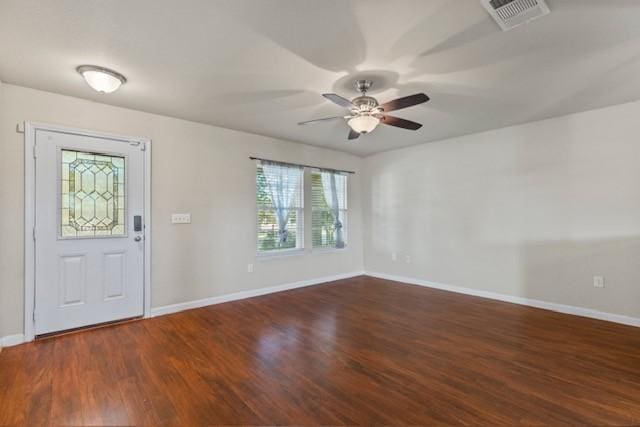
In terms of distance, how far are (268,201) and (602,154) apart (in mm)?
4347

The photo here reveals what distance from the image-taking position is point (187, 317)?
12.1 ft

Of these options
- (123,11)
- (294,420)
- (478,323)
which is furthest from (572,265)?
(123,11)

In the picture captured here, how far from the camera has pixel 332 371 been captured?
2.40m

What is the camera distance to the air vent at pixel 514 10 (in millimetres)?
Result: 1804

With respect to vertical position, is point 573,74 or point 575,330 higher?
point 573,74

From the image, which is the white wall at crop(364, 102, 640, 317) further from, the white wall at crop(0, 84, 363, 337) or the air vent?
the air vent

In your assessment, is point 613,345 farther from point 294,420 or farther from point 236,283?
point 236,283

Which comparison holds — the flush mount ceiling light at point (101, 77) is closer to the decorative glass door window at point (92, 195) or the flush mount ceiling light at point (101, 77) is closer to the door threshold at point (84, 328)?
the decorative glass door window at point (92, 195)

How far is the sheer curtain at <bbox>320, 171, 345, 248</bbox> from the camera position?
5.68 m

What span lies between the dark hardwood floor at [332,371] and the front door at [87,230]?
0.92 feet

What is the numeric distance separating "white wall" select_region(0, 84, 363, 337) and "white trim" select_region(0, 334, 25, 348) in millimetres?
40

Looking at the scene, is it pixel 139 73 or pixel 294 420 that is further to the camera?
pixel 139 73

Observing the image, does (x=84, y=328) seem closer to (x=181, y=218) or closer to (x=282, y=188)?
(x=181, y=218)

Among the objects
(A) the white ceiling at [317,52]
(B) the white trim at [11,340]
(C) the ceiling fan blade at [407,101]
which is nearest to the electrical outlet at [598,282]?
(A) the white ceiling at [317,52]
